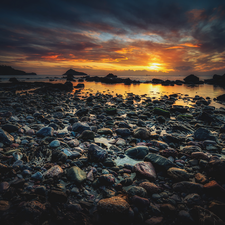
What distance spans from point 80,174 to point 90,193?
499 millimetres

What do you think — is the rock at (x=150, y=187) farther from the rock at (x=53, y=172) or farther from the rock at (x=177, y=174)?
the rock at (x=53, y=172)

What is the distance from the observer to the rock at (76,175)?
275cm

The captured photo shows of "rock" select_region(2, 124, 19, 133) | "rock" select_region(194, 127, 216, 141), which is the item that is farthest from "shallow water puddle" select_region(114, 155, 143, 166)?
"rock" select_region(2, 124, 19, 133)

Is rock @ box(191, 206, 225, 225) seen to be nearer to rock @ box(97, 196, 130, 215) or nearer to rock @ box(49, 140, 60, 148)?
rock @ box(97, 196, 130, 215)

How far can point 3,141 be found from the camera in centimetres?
398

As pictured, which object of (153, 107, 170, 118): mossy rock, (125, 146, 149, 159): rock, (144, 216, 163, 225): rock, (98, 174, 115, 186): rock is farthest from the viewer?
(153, 107, 170, 118): mossy rock

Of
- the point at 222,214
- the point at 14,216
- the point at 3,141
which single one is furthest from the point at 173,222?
the point at 3,141

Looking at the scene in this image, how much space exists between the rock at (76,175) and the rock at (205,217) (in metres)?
2.14

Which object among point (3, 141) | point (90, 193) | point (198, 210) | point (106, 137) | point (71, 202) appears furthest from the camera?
point (106, 137)

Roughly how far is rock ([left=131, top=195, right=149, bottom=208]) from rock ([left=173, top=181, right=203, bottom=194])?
31.9 inches

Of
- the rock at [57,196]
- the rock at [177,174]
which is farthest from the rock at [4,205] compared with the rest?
the rock at [177,174]

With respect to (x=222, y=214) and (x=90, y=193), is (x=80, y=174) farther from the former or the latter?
(x=222, y=214)

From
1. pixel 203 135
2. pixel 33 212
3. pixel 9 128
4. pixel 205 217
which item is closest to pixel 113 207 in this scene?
pixel 33 212

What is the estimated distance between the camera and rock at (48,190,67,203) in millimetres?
2295
